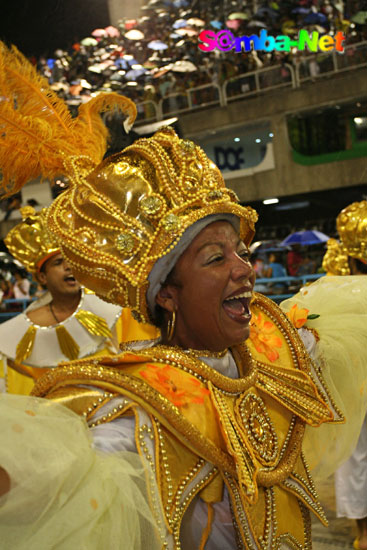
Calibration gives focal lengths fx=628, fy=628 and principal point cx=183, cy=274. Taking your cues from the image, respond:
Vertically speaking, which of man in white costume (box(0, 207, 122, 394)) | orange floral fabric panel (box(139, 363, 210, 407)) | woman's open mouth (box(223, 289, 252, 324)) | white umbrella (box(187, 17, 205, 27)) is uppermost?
white umbrella (box(187, 17, 205, 27))

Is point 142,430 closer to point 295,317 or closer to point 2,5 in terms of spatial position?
point 295,317

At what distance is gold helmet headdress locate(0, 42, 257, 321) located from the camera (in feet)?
3.73

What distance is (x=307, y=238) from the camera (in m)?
5.99

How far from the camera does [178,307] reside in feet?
3.92

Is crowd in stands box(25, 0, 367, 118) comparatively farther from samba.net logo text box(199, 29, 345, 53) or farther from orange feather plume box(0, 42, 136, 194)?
orange feather plume box(0, 42, 136, 194)

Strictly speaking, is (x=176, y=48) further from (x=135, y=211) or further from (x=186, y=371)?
(x=186, y=371)

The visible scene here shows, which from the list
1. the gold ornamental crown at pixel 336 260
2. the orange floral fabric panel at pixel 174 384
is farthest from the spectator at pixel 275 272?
the orange floral fabric panel at pixel 174 384

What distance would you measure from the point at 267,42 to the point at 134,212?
2.49 metres

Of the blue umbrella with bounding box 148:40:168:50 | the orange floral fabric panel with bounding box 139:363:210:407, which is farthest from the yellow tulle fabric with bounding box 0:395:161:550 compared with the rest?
the blue umbrella with bounding box 148:40:168:50

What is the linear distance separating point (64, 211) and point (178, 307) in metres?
0.29

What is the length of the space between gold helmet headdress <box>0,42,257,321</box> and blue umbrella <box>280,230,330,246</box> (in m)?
4.77

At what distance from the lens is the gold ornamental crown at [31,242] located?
2717 mm

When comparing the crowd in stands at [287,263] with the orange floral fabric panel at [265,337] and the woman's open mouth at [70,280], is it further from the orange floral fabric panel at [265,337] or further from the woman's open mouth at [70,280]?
the orange floral fabric panel at [265,337]

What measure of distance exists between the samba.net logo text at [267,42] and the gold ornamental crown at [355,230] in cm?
90
